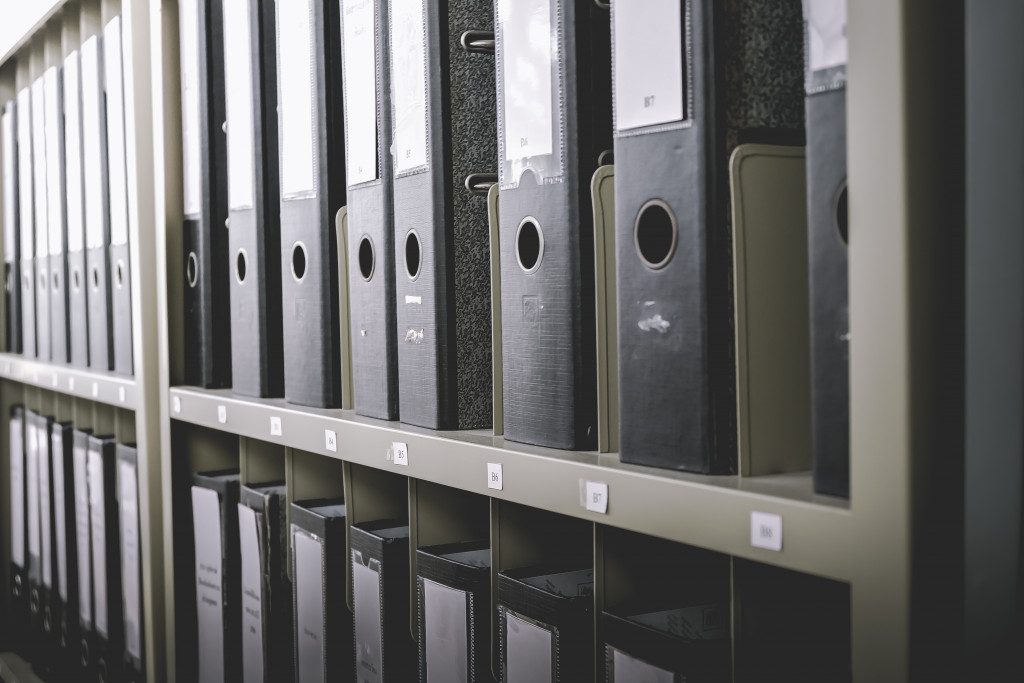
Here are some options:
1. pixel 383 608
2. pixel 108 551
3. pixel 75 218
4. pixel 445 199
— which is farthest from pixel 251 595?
pixel 75 218

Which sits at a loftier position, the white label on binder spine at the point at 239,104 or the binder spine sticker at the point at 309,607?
the white label on binder spine at the point at 239,104

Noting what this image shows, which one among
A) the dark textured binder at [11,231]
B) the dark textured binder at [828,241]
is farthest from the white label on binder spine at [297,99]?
the dark textured binder at [11,231]

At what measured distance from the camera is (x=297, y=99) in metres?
0.97

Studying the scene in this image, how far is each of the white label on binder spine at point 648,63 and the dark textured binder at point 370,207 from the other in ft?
1.03

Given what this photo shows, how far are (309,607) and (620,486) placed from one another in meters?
0.56

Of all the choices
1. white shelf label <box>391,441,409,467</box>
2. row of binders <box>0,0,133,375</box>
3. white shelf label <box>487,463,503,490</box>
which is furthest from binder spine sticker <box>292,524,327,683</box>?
row of binders <box>0,0,133,375</box>

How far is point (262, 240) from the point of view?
1059mm

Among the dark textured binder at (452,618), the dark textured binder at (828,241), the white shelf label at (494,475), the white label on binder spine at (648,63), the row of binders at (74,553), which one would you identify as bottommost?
the row of binders at (74,553)

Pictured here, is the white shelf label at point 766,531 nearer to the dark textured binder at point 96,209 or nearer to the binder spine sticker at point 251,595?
the binder spine sticker at point 251,595

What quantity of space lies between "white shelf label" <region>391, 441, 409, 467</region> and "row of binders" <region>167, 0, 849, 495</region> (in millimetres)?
27

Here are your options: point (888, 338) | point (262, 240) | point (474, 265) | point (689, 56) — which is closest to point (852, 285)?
point (888, 338)

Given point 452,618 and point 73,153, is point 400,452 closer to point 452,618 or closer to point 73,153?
point 452,618

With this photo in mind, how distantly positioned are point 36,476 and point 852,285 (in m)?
1.87

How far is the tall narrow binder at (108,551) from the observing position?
151 centimetres
